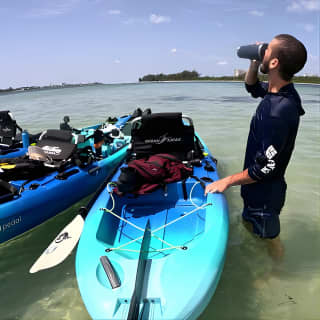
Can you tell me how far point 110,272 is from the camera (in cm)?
223

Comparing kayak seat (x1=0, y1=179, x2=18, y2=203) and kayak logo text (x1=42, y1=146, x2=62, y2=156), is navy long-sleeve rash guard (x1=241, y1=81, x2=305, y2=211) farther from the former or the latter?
kayak logo text (x1=42, y1=146, x2=62, y2=156)

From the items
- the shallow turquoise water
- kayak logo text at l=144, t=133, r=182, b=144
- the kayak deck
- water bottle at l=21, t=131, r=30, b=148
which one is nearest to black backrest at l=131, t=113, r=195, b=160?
kayak logo text at l=144, t=133, r=182, b=144

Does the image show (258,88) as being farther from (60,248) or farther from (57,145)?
(57,145)

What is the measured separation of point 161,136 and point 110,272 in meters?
2.68

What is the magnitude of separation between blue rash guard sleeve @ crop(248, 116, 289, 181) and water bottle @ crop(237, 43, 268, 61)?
545 mm

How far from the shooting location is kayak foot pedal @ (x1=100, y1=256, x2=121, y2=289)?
7.08 feet

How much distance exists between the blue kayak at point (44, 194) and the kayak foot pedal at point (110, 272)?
1860 millimetres

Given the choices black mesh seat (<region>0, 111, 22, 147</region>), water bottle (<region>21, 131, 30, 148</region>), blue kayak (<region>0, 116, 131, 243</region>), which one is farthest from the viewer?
black mesh seat (<region>0, 111, 22, 147</region>)

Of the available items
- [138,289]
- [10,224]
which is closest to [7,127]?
[10,224]

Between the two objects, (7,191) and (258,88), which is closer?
(258,88)

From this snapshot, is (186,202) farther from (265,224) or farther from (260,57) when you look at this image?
(260,57)

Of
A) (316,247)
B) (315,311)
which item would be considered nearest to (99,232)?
(315,311)

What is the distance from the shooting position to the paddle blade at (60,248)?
237 centimetres

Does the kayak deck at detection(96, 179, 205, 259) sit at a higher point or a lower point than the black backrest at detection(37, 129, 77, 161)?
lower
